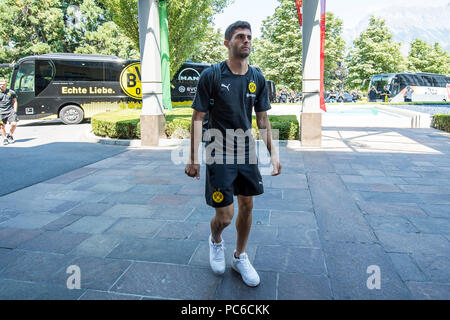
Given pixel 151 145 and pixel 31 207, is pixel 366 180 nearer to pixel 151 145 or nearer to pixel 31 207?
pixel 31 207

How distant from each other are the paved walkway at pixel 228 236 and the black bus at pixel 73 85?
1156cm

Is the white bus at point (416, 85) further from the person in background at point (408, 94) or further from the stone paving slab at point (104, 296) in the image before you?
the stone paving slab at point (104, 296)

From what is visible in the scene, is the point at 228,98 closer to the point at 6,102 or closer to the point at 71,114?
the point at 6,102

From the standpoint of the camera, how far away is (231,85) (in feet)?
8.34

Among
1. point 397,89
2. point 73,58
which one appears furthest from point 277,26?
point 73,58

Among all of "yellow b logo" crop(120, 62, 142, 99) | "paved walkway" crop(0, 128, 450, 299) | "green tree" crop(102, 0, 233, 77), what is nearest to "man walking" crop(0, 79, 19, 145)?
"paved walkway" crop(0, 128, 450, 299)

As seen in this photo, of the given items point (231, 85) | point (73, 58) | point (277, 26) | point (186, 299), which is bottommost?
point (186, 299)

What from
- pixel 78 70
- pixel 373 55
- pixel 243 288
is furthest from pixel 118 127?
pixel 373 55

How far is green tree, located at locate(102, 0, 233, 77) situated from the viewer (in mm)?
13580

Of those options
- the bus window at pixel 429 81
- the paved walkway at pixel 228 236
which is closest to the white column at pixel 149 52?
the paved walkway at pixel 228 236

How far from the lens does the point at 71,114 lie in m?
16.9

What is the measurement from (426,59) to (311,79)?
48.6 m

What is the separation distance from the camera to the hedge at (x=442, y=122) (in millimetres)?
12373

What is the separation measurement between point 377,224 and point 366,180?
80.5 inches
